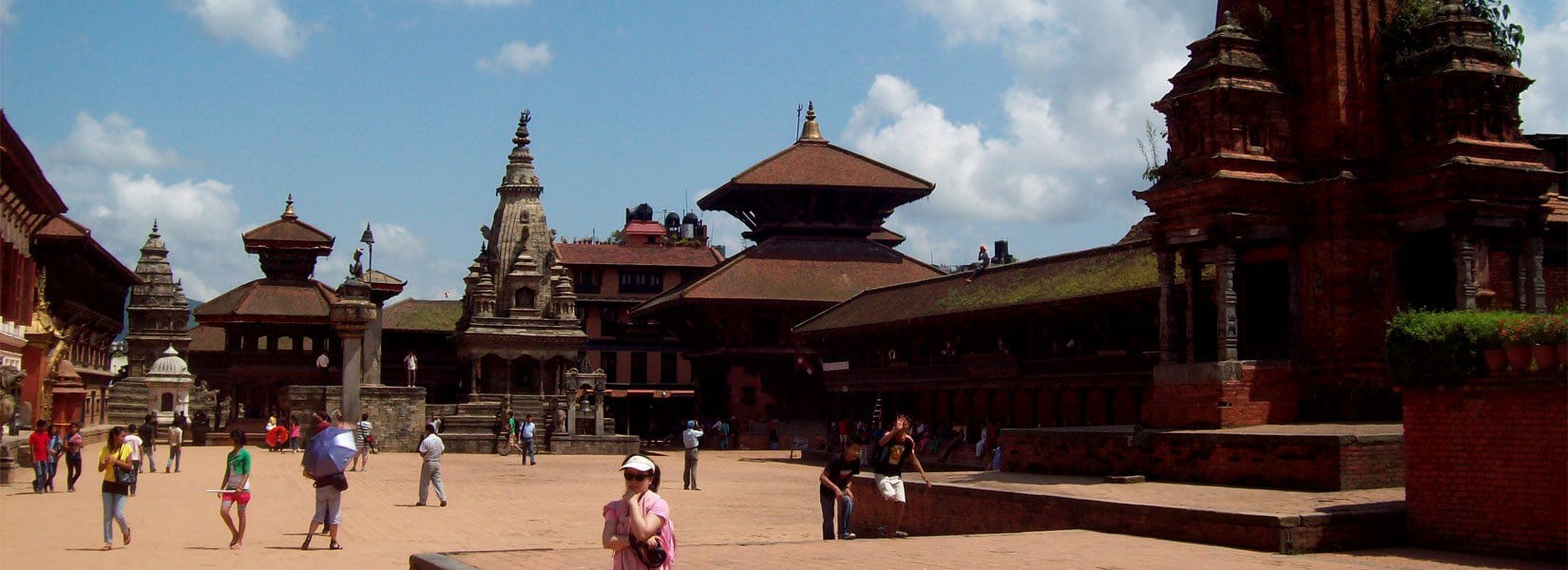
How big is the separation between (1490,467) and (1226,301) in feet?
23.9

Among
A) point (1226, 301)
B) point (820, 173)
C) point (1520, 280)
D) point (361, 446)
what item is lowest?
point (361, 446)

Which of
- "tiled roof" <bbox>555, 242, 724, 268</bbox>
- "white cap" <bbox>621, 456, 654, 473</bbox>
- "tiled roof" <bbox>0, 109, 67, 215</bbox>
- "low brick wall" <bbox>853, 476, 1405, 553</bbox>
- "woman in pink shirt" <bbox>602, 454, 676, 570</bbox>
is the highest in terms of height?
"tiled roof" <bbox>555, 242, 724, 268</bbox>

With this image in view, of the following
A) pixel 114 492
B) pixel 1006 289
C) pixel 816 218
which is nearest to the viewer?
pixel 114 492

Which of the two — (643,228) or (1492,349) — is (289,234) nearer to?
(643,228)

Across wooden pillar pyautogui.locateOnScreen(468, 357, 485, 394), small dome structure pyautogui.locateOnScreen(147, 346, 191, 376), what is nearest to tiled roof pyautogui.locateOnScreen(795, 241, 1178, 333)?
wooden pillar pyautogui.locateOnScreen(468, 357, 485, 394)

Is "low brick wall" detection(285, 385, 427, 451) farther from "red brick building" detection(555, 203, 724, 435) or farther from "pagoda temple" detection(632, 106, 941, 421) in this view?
"red brick building" detection(555, 203, 724, 435)

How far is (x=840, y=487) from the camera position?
15.8 meters

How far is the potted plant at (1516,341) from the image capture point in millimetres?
12688

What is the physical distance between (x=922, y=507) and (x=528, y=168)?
55.9m

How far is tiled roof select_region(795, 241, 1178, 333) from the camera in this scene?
33.2 metres

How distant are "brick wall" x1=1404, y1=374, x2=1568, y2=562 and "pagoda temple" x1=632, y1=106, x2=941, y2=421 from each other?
133 ft

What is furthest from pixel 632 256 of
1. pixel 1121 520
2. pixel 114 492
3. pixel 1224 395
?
pixel 1121 520

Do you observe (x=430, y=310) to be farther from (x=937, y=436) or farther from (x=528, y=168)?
(x=937, y=436)

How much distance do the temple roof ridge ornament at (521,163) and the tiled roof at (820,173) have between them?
1116cm
